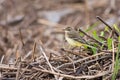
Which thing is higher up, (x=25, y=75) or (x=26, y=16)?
(x=26, y=16)

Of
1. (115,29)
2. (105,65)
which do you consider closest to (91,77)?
(105,65)

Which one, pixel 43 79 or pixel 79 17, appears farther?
pixel 79 17

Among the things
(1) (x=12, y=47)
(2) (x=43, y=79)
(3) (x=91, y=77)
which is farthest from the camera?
(1) (x=12, y=47)

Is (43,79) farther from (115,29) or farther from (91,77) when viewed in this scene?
(115,29)

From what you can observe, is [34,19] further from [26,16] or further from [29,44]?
[29,44]

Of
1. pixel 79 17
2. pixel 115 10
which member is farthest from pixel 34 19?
pixel 115 10

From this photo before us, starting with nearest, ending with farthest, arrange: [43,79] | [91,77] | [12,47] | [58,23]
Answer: [91,77], [43,79], [12,47], [58,23]
